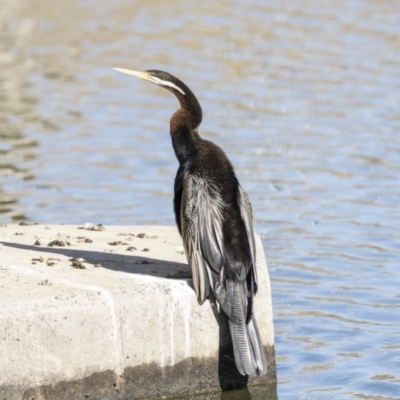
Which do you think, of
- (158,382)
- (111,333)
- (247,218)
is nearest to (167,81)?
(247,218)

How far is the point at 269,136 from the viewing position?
13.1 metres

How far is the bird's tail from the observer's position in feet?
19.1

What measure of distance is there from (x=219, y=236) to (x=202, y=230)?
0.10 m

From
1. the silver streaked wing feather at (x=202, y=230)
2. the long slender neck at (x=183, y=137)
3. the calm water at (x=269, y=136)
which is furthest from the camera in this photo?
the calm water at (x=269, y=136)

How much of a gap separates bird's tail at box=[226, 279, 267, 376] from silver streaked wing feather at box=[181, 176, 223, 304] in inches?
5.4

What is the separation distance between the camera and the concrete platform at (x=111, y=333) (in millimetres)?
5594

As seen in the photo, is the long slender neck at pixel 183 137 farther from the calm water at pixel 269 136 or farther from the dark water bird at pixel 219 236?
the calm water at pixel 269 136

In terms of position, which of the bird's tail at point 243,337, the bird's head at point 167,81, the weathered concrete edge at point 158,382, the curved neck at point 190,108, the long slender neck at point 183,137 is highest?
the bird's head at point 167,81

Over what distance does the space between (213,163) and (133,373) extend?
4.02 feet

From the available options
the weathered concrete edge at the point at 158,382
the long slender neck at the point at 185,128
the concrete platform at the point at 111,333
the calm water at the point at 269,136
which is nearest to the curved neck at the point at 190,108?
the long slender neck at the point at 185,128

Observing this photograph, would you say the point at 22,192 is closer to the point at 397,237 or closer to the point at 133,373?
the point at 397,237

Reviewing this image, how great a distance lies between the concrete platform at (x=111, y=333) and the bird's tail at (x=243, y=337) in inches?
6.4

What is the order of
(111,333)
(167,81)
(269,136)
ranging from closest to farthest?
(111,333) → (167,81) → (269,136)

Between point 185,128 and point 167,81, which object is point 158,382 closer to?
point 185,128
